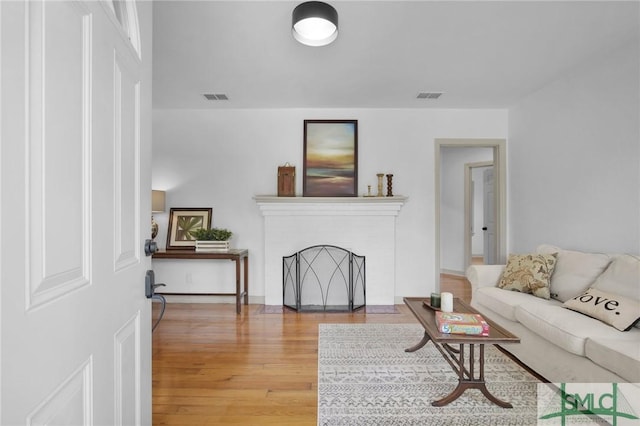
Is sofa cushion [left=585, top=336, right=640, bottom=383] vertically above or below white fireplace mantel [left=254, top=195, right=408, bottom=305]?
below

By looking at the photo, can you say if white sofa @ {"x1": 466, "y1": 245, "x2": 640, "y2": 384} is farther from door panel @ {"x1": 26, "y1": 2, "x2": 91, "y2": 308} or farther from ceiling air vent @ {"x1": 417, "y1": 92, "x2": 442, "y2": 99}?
door panel @ {"x1": 26, "y1": 2, "x2": 91, "y2": 308}

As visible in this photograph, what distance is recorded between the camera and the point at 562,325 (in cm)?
218

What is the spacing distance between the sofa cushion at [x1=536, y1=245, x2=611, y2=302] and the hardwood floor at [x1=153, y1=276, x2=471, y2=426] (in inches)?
56.2

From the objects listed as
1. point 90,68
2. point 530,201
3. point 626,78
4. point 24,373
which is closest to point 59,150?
point 90,68

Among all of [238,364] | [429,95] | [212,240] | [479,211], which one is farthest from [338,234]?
[479,211]

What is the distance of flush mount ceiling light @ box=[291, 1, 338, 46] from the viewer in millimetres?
2062

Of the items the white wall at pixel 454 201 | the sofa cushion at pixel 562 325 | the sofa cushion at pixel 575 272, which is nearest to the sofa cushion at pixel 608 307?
the sofa cushion at pixel 562 325

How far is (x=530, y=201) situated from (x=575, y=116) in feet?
3.51

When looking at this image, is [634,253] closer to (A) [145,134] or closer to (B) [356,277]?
(B) [356,277]

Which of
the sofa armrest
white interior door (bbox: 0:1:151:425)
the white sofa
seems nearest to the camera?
white interior door (bbox: 0:1:151:425)

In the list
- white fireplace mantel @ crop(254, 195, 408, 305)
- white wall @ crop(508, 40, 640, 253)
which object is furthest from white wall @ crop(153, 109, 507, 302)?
white wall @ crop(508, 40, 640, 253)

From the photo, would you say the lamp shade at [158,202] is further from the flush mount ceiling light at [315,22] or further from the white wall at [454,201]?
the white wall at [454,201]

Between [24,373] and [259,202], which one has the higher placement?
[259,202]

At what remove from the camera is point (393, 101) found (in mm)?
4133
